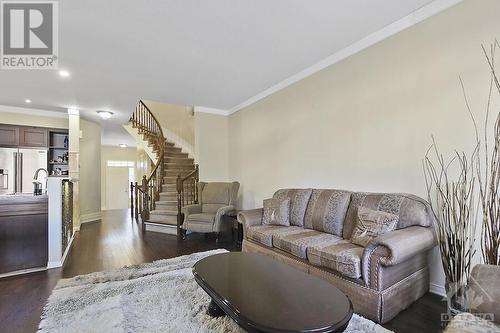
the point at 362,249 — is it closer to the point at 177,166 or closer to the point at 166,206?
the point at 166,206

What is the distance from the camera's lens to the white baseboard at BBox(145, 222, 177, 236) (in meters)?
5.24

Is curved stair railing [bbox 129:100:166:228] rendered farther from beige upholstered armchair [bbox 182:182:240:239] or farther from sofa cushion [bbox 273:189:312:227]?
sofa cushion [bbox 273:189:312:227]

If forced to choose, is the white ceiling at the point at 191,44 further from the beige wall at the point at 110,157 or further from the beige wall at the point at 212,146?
the beige wall at the point at 110,157

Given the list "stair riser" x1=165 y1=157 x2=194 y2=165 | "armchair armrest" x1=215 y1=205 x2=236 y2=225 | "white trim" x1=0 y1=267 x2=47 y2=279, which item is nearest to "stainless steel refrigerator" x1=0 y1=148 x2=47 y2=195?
"white trim" x1=0 y1=267 x2=47 y2=279

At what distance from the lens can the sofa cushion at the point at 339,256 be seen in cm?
208

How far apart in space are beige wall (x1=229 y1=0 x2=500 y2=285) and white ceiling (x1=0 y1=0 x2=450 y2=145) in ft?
1.06

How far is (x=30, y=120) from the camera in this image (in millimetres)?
5566

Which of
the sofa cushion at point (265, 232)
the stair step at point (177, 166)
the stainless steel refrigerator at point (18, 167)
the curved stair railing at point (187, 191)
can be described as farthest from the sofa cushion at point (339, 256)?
the stainless steel refrigerator at point (18, 167)

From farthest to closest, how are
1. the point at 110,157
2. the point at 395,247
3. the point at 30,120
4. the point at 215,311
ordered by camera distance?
the point at 110,157, the point at 30,120, the point at 215,311, the point at 395,247

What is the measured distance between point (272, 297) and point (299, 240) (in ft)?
3.95

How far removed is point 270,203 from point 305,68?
2066 mm

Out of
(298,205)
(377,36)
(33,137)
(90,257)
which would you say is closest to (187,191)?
(90,257)

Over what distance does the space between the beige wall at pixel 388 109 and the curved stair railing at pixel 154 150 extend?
330 centimetres

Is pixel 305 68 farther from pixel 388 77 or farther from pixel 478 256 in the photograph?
pixel 478 256
